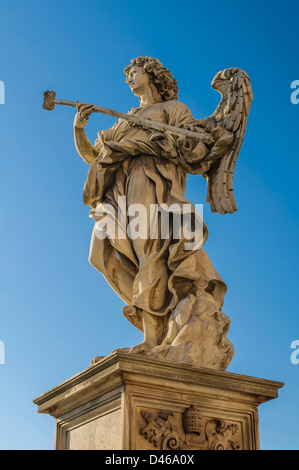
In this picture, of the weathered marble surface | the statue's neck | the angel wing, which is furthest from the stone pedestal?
the statue's neck

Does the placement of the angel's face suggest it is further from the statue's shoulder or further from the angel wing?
the angel wing

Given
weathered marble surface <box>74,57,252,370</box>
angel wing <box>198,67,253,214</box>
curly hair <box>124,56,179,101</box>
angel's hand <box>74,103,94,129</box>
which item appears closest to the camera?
weathered marble surface <box>74,57,252,370</box>

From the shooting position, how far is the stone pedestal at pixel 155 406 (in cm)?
581

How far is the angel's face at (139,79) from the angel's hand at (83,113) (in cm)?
74

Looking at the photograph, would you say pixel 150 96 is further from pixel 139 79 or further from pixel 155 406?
pixel 155 406

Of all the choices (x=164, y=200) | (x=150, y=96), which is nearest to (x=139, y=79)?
(x=150, y=96)

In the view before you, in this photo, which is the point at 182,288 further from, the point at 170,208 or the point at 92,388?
the point at 92,388

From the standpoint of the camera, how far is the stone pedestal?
581cm

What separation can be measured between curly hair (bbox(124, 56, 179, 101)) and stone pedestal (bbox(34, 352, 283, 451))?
3.57 m

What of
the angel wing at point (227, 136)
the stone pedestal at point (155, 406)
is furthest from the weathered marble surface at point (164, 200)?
the stone pedestal at point (155, 406)

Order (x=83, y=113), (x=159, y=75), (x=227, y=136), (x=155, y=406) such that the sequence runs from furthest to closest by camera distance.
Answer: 1. (x=159, y=75)
2. (x=83, y=113)
3. (x=227, y=136)
4. (x=155, y=406)

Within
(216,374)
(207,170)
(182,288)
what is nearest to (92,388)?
(216,374)

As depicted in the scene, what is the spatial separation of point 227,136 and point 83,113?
1594 millimetres

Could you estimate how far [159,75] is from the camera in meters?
8.29
